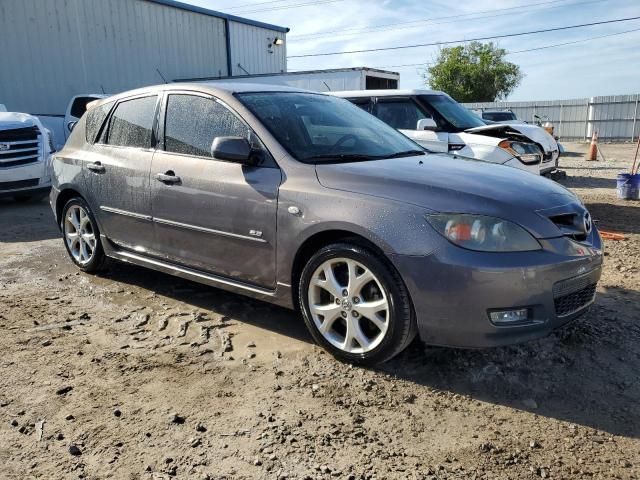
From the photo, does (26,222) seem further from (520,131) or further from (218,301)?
(520,131)

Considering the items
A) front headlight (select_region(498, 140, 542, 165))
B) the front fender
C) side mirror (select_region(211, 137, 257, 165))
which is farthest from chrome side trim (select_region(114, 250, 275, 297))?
front headlight (select_region(498, 140, 542, 165))

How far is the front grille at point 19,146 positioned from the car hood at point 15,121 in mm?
73

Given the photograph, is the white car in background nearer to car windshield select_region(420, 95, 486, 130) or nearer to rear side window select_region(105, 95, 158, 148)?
car windshield select_region(420, 95, 486, 130)

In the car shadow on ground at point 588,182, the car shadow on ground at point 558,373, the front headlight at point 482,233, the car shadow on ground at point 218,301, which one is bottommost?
the car shadow on ground at point 588,182

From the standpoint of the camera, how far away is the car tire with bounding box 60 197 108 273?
4973 mm

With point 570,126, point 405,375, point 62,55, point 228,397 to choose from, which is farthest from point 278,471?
point 570,126

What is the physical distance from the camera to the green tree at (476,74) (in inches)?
1826

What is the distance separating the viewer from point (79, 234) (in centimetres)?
515

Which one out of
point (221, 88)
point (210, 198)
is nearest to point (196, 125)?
point (221, 88)

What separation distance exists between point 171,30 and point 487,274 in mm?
20459

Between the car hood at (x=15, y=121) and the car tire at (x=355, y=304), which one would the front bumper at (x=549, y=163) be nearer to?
the car tire at (x=355, y=304)

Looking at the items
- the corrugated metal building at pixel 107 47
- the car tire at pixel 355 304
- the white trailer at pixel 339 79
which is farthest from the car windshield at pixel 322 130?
the corrugated metal building at pixel 107 47

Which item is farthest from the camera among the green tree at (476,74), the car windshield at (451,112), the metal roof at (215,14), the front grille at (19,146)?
the green tree at (476,74)

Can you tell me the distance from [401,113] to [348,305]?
5861 mm
